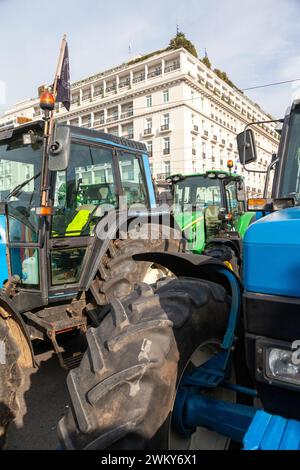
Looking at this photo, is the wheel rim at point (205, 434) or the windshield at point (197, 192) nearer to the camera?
the wheel rim at point (205, 434)

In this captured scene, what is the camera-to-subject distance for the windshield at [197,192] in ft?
27.8

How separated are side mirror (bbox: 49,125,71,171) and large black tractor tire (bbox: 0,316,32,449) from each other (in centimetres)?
126

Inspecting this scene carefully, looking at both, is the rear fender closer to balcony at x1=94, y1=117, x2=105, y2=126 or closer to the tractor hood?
the tractor hood

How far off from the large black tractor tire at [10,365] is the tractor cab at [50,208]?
481mm

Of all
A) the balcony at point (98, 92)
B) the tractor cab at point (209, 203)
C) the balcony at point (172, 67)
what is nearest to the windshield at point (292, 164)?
the tractor cab at point (209, 203)

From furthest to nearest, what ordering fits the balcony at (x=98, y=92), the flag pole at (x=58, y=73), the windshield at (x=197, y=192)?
the balcony at (x=98, y=92) → the windshield at (x=197, y=192) → the flag pole at (x=58, y=73)

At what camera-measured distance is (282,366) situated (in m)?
1.49

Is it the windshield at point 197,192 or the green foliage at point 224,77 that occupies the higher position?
the green foliage at point 224,77

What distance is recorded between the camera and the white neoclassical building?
44.8 metres

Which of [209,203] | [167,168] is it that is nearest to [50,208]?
→ [209,203]

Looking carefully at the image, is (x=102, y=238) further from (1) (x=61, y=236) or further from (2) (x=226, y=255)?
(2) (x=226, y=255)

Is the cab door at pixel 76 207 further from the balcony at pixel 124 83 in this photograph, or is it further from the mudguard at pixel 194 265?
the balcony at pixel 124 83

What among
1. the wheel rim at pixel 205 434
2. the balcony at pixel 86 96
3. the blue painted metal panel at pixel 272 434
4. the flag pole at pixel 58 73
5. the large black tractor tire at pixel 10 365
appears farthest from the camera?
the balcony at pixel 86 96

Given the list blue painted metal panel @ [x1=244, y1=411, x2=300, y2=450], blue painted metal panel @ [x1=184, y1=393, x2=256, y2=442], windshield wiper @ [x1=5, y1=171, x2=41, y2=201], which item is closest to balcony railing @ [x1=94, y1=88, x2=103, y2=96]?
windshield wiper @ [x1=5, y1=171, x2=41, y2=201]
